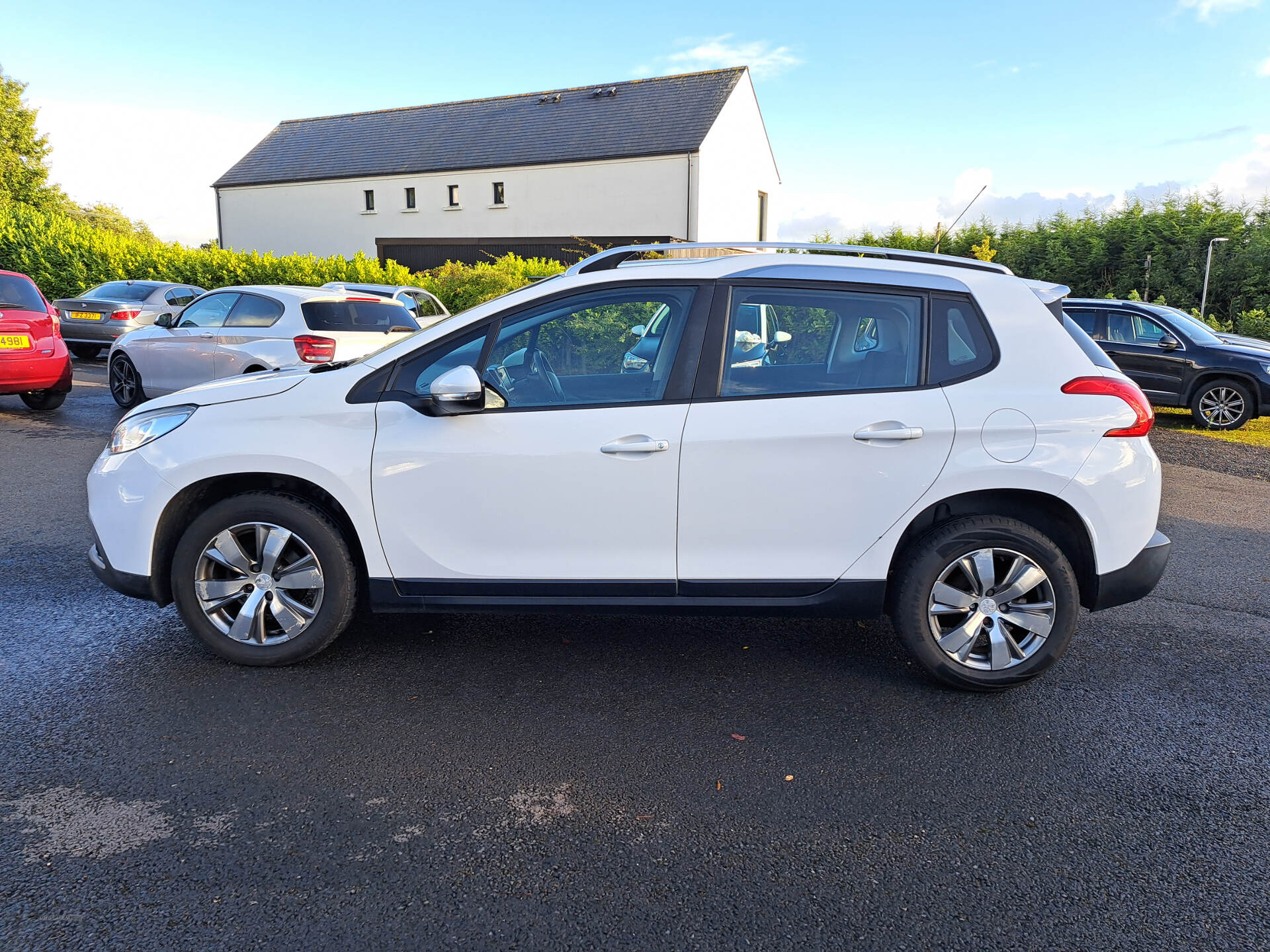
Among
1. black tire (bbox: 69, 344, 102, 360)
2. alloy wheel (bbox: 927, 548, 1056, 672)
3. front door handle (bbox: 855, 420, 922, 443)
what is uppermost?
front door handle (bbox: 855, 420, 922, 443)

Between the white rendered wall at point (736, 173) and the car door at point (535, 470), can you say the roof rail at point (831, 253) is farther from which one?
the white rendered wall at point (736, 173)

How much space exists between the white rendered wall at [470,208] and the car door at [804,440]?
3255 cm

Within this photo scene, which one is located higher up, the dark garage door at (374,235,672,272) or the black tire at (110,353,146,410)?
the dark garage door at (374,235,672,272)

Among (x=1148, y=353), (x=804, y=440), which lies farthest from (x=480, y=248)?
(x=804, y=440)

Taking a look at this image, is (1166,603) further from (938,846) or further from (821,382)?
(938,846)

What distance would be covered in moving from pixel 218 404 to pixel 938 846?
3.37 meters

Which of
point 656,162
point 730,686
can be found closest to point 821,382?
point 730,686

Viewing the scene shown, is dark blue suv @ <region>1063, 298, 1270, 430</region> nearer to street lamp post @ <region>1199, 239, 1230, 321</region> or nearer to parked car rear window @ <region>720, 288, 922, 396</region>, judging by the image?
parked car rear window @ <region>720, 288, 922, 396</region>

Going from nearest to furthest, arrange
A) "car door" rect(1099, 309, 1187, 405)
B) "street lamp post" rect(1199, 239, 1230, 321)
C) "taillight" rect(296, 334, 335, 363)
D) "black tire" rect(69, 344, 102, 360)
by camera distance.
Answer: "taillight" rect(296, 334, 335, 363) → "car door" rect(1099, 309, 1187, 405) → "black tire" rect(69, 344, 102, 360) → "street lamp post" rect(1199, 239, 1230, 321)

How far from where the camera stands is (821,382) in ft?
12.6

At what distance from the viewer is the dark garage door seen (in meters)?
36.8

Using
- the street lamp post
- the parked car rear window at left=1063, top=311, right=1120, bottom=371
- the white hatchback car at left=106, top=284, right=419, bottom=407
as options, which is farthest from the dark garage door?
the parked car rear window at left=1063, top=311, right=1120, bottom=371

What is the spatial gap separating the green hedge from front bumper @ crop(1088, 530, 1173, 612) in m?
16.7

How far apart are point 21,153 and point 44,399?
6190 centimetres
